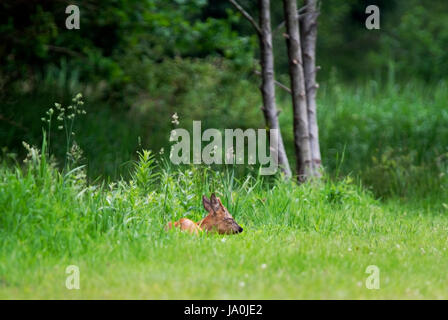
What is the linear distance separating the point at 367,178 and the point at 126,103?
5405mm

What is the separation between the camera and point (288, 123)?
12.1 meters

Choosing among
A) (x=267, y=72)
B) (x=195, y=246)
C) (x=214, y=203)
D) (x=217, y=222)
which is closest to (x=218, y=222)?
(x=217, y=222)

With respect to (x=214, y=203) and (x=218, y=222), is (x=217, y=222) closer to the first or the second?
(x=218, y=222)

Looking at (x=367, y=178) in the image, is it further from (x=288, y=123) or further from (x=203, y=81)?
(x=203, y=81)

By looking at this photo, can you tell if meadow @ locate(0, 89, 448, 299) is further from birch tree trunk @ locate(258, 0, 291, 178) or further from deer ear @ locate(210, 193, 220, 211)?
birch tree trunk @ locate(258, 0, 291, 178)

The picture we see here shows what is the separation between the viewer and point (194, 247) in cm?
491

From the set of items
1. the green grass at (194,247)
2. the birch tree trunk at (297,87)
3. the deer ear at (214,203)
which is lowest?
the green grass at (194,247)

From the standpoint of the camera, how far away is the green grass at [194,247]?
4066 mm

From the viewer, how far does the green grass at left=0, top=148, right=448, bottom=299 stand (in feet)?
13.3

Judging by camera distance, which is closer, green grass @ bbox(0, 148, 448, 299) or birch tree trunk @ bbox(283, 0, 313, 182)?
green grass @ bbox(0, 148, 448, 299)

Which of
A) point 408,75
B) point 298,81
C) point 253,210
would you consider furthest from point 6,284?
point 408,75

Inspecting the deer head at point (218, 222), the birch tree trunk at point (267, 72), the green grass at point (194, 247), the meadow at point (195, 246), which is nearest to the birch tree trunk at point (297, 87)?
the birch tree trunk at point (267, 72)

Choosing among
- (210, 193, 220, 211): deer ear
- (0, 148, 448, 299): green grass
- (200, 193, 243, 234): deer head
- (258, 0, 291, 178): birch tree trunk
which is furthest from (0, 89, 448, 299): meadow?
(258, 0, 291, 178): birch tree trunk

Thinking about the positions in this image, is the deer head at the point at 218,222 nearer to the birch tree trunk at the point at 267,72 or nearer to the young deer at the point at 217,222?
the young deer at the point at 217,222
